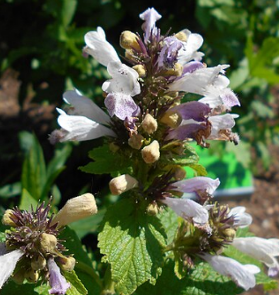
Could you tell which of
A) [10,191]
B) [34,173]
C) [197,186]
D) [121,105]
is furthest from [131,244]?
[10,191]

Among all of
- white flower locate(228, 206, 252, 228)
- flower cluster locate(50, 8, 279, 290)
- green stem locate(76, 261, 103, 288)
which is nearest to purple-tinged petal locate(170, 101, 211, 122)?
flower cluster locate(50, 8, 279, 290)

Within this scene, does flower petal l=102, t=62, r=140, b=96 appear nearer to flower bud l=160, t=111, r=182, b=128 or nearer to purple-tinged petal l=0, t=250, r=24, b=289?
flower bud l=160, t=111, r=182, b=128

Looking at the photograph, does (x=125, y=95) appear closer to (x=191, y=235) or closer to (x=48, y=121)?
(x=191, y=235)

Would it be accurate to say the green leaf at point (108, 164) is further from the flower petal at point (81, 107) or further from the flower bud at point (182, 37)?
the flower bud at point (182, 37)

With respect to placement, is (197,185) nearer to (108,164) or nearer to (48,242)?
(108,164)

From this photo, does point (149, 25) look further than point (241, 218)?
No

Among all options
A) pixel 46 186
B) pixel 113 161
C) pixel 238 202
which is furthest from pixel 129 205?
pixel 238 202

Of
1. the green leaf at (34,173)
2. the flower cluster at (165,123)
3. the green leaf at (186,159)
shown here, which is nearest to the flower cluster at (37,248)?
the flower cluster at (165,123)
